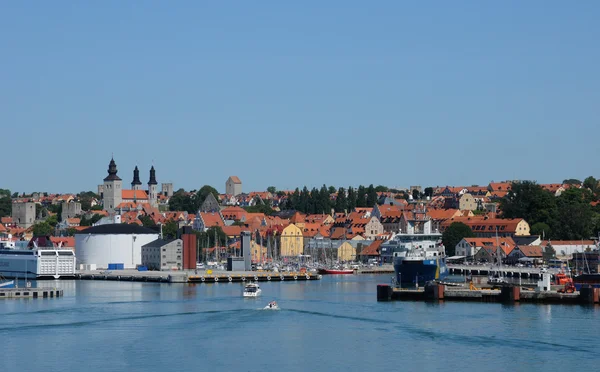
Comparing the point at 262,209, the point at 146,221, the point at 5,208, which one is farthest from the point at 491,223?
the point at 5,208

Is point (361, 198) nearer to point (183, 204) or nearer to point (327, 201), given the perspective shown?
point (327, 201)

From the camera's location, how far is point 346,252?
95.6 meters

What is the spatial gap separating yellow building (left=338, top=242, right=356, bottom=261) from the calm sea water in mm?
40209

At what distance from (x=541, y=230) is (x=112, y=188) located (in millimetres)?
53007

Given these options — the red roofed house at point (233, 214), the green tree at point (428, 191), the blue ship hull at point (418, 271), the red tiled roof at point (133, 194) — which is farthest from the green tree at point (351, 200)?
the blue ship hull at point (418, 271)

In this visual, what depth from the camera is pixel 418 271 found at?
185ft

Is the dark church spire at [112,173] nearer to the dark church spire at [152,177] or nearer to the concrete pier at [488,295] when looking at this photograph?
the dark church spire at [152,177]

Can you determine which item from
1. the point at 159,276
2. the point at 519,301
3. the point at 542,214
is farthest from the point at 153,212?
the point at 519,301

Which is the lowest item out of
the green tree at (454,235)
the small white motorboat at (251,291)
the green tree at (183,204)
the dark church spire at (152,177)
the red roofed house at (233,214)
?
the small white motorboat at (251,291)

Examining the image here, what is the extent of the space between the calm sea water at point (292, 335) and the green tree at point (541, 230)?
41656 millimetres

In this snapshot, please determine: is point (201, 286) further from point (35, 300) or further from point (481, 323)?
point (481, 323)

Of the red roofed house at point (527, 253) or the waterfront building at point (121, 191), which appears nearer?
the red roofed house at point (527, 253)

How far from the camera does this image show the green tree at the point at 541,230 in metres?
93.1

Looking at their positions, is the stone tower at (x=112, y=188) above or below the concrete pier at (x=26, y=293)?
above
